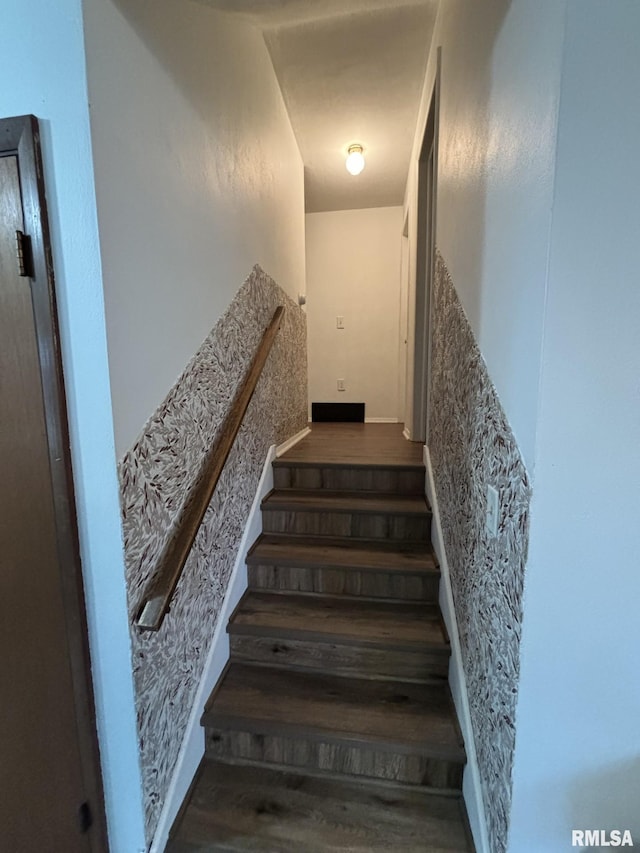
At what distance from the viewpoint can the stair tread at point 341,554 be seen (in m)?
1.75

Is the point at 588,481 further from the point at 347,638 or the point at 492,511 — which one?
the point at 347,638

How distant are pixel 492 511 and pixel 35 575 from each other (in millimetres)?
1256

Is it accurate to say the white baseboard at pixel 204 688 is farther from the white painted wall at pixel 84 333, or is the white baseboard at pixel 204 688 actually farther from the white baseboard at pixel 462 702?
the white baseboard at pixel 462 702

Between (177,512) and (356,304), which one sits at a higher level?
(356,304)

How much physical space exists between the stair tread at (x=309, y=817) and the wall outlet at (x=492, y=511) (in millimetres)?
963

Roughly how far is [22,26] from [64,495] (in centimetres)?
113

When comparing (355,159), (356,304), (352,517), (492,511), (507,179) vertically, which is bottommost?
(352,517)

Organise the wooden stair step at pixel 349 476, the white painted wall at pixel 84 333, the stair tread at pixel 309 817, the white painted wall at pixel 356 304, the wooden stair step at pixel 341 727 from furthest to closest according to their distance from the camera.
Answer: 1. the white painted wall at pixel 356 304
2. the wooden stair step at pixel 349 476
3. the wooden stair step at pixel 341 727
4. the stair tread at pixel 309 817
5. the white painted wall at pixel 84 333

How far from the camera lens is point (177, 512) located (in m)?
1.21

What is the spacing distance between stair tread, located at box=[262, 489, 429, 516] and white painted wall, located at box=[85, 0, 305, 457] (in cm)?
106

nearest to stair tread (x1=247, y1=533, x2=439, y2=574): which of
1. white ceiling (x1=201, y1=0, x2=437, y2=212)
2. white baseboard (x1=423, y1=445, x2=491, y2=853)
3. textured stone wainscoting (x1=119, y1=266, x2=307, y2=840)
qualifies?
white baseboard (x1=423, y1=445, x2=491, y2=853)

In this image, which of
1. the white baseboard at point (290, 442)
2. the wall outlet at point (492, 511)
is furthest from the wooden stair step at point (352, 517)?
the wall outlet at point (492, 511)

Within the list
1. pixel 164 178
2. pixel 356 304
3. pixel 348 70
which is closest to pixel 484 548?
pixel 164 178
